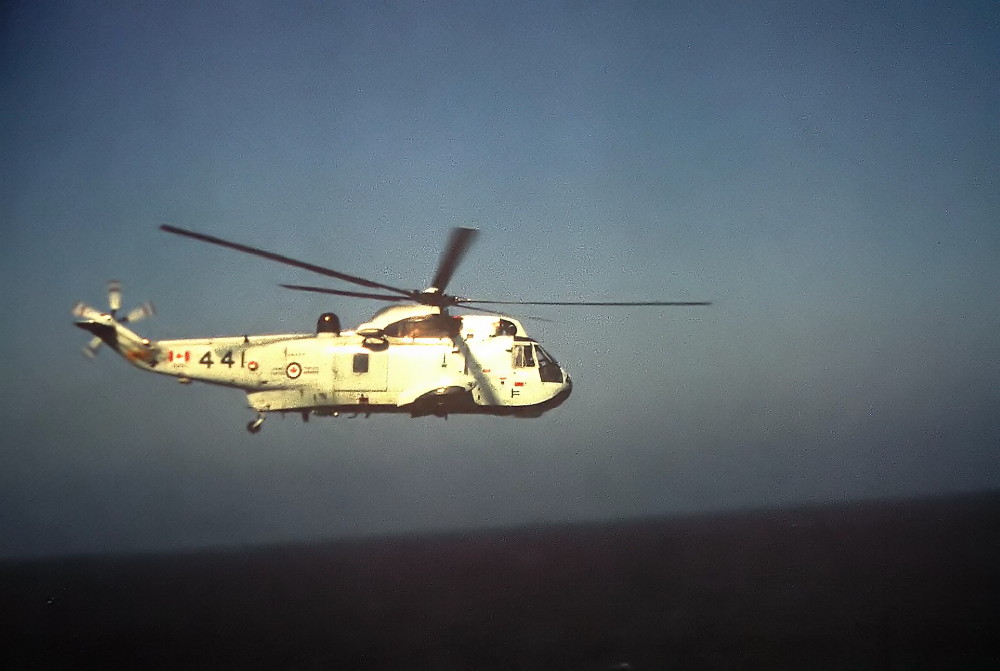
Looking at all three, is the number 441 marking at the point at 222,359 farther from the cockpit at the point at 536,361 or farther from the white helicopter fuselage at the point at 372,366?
the cockpit at the point at 536,361

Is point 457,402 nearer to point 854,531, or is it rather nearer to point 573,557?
point 573,557

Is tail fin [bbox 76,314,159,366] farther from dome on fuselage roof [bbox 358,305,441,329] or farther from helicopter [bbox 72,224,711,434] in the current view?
dome on fuselage roof [bbox 358,305,441,329]

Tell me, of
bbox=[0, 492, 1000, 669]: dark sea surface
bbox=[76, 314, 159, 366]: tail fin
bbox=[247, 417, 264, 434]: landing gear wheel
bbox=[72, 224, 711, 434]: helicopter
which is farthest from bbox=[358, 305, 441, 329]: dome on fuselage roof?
bbox=[0, 492, 1000, 669]: dark sea surface

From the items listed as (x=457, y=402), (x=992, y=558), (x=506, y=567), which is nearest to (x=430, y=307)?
(x=457, y=402)

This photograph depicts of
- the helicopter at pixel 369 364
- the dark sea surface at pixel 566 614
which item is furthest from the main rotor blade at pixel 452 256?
the dark sea surface at pixel 566 614

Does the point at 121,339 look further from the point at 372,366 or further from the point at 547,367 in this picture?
the point at 547,367

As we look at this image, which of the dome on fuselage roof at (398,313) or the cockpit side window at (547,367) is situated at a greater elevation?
the dome on fuselage roof at (398,313)
